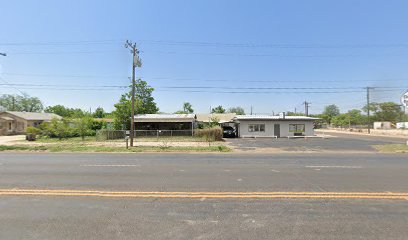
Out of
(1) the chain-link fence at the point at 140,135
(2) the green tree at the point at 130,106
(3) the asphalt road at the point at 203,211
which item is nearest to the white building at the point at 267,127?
(1) the chain-link fence at the point at 140,135

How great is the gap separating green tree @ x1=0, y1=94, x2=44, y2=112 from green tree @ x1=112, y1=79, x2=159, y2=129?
56.4m

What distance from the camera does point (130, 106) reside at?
1480 inches

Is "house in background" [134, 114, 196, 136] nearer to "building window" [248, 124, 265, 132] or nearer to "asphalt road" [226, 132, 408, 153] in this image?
"building window" [248, 124, 265, 132]

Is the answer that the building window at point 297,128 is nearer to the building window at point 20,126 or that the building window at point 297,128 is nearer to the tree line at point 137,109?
the tree line at point 137,109

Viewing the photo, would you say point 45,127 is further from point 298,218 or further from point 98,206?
point 298,218

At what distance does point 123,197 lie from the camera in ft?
19.1

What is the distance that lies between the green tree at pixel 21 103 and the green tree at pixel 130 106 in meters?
56.4

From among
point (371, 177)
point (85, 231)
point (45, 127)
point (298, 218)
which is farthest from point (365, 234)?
point (45, 127)

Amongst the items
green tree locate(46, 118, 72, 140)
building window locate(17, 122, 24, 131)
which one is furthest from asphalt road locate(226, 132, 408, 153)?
building window locate(17, 122, 24, 131)

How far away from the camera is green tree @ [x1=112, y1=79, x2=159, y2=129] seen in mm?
37125

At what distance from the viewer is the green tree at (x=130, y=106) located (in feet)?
122

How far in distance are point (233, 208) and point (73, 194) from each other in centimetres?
403

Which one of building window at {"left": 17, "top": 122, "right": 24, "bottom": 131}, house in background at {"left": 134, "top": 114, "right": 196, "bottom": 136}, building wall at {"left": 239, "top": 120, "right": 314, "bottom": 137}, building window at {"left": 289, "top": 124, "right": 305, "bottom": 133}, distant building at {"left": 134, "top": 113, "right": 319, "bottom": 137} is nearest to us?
house in background at {"left": 134, "top": 114, "right": 196, "bottom": 136}

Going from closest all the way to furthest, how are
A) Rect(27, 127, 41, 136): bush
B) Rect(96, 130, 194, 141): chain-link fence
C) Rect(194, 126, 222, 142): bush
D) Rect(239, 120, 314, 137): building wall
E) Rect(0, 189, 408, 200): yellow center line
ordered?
Rect(0, 189, 408, 200): yellow center line
Rect(96, 130, 194, 141): chain-link fence
Rect(194, 126, 222, 142): bush
Rect(27, 127, 41, 136): bush
Rect(239, 120, 314, 137): building wall
